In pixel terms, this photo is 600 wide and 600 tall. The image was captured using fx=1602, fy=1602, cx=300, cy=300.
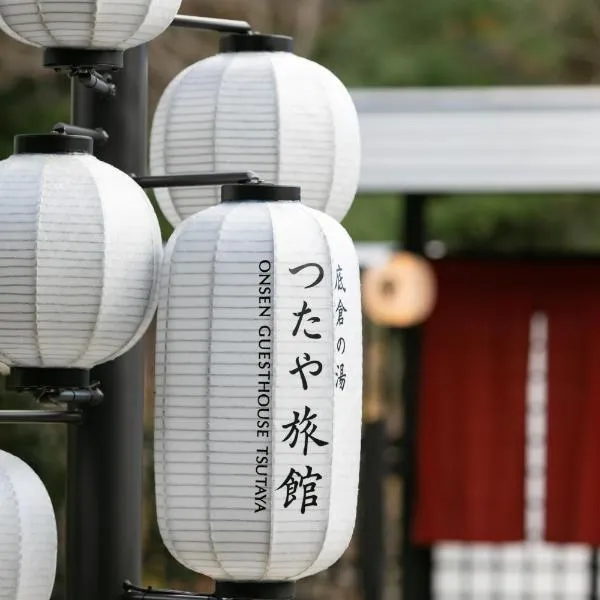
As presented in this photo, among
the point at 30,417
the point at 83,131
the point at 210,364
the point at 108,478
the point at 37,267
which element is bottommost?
the point at 108,478

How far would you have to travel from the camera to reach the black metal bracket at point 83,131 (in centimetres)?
286

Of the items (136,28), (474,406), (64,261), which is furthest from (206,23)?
(474,406)

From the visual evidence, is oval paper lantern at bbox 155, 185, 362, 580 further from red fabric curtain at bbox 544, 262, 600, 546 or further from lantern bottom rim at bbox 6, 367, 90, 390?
red fabric curtain at bbox 544, 262, 600, 546

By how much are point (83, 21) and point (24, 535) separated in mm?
942

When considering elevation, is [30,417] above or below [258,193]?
below

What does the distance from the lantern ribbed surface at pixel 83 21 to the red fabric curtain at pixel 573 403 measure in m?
5.06

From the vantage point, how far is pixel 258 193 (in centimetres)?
285

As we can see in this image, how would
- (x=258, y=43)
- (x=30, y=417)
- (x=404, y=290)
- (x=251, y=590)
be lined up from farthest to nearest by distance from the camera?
(x=404, y=290) < (x=258, y=43) < (x=30, y=417) < (x=251, y=590)

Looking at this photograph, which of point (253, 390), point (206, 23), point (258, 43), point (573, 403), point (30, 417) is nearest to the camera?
point (253, 390)

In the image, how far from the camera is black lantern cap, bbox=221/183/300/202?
2846 millimetres

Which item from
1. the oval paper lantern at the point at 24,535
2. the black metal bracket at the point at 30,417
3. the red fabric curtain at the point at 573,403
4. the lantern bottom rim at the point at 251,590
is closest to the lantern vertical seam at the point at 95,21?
the black metal bracket at the point at 30,417

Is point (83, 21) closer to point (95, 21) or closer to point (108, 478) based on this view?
point (95, 21)

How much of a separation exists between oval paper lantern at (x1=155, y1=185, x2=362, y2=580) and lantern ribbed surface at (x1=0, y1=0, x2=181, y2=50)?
38 cm

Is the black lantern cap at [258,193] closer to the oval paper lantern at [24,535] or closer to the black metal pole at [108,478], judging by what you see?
the black metal pole at [108,478]
